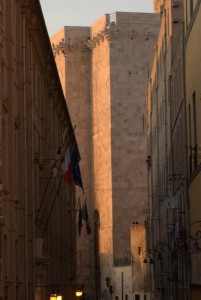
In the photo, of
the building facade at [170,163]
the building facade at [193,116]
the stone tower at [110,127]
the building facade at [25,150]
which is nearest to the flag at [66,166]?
the building facade at [25,150]

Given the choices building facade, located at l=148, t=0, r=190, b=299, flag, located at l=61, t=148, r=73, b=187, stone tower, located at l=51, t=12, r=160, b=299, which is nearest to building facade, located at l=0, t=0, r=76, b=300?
flag, located at l=61, t=148, r=73, b=187

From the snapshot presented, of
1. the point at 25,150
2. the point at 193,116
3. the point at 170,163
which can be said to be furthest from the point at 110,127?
the point at 25,150

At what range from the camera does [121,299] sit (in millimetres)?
89250

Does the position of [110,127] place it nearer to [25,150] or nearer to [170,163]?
[170,163]

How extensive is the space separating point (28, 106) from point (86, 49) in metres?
73.5

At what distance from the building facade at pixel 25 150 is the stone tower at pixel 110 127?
47970 mm

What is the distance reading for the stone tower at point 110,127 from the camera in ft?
315

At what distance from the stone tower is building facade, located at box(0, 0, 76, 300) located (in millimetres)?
47970

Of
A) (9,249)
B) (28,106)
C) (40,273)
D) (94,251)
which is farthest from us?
(94,251)

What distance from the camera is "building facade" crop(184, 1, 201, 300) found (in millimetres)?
30375

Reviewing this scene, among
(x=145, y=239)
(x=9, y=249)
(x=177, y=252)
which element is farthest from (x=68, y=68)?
(x=9, y=249)

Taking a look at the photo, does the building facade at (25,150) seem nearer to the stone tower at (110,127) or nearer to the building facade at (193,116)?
the building facade at (193,116)

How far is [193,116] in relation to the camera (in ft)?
107

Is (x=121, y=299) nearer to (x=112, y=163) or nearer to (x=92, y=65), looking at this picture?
(x=112, y=163)
